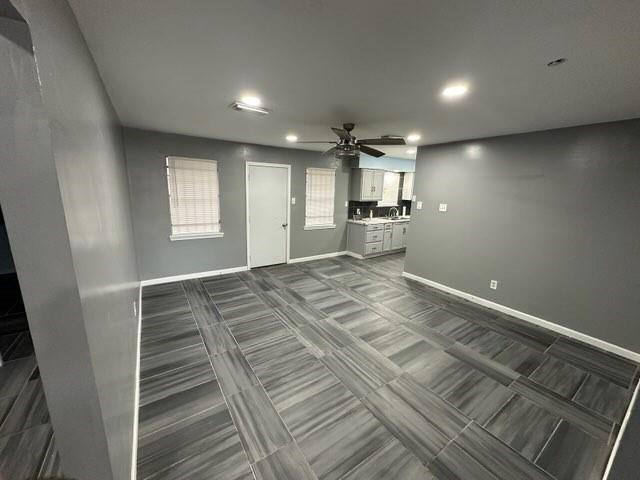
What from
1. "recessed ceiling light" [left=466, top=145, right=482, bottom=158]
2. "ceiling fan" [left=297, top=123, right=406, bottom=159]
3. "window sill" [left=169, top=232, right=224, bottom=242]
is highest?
"recessed ceiling light" [left=466, top=145, right=482, bottom=158]

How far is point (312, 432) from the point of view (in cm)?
172

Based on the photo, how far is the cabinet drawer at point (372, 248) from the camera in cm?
585

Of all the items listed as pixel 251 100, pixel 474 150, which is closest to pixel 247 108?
pixel 251 100

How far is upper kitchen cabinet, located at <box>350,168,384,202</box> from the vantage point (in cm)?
585

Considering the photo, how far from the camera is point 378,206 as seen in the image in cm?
664

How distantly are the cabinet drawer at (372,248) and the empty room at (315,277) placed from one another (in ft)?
4.36

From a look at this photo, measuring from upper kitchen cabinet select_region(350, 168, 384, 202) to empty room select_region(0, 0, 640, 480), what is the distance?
151 centimetres

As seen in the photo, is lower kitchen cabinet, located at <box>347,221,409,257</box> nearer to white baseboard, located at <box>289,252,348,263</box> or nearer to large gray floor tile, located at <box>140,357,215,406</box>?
white baseboard, located at <box>289,252,348,263</box>

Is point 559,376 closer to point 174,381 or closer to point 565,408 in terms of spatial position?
point 565,408

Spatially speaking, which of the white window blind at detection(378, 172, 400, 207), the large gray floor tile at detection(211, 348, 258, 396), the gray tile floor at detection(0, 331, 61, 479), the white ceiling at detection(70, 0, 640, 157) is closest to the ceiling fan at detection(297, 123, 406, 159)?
the white ceiling at detection(70, 0, 640, 157)

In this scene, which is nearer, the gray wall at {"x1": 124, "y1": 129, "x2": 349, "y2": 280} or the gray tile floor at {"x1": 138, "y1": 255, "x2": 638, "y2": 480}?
the gray tile floor at {"x1": 138, "y1": 255, "x2": 638, "y2": 480}

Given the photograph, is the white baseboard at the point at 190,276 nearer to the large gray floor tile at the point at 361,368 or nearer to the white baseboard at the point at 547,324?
the large gray floor tile at the point at 361,368

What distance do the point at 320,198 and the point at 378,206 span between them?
182 cm

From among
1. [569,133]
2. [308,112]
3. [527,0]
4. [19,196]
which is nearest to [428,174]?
[569,133]
